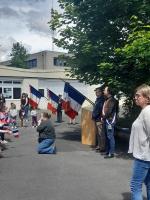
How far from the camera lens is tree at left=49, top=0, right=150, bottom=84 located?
12734 millimetres

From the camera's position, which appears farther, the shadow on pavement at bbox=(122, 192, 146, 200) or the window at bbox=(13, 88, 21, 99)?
the window at bbox=(13, 88, 21, 99)

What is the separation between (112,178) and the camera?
8680 mm

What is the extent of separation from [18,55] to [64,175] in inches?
3256

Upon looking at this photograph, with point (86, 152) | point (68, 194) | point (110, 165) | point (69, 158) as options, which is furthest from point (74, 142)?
point (68, 194)

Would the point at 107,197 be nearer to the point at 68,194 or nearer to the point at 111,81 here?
the point at 68,194

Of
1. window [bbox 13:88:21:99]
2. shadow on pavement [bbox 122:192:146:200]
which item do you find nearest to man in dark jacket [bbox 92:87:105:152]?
shadow on pavement [bbox 122:192:146:200]

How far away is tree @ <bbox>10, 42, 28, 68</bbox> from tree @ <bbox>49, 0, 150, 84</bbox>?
228 ft

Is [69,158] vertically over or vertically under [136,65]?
under

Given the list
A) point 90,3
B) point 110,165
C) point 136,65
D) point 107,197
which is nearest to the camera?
point 107,197

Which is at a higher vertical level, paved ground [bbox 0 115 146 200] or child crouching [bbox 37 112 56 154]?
child crouching [bbox 37 112 56 154]

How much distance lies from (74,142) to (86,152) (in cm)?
234

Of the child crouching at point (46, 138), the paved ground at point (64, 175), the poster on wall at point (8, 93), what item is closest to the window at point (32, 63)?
the poster on wall at point (8, 93)

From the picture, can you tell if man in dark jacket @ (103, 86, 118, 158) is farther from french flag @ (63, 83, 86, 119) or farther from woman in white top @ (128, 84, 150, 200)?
woman in white top @ (128, 84, 150, 200)

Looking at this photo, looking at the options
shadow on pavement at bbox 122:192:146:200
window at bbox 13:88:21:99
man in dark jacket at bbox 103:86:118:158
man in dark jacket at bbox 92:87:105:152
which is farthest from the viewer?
window at bbox 13:88:21:99
